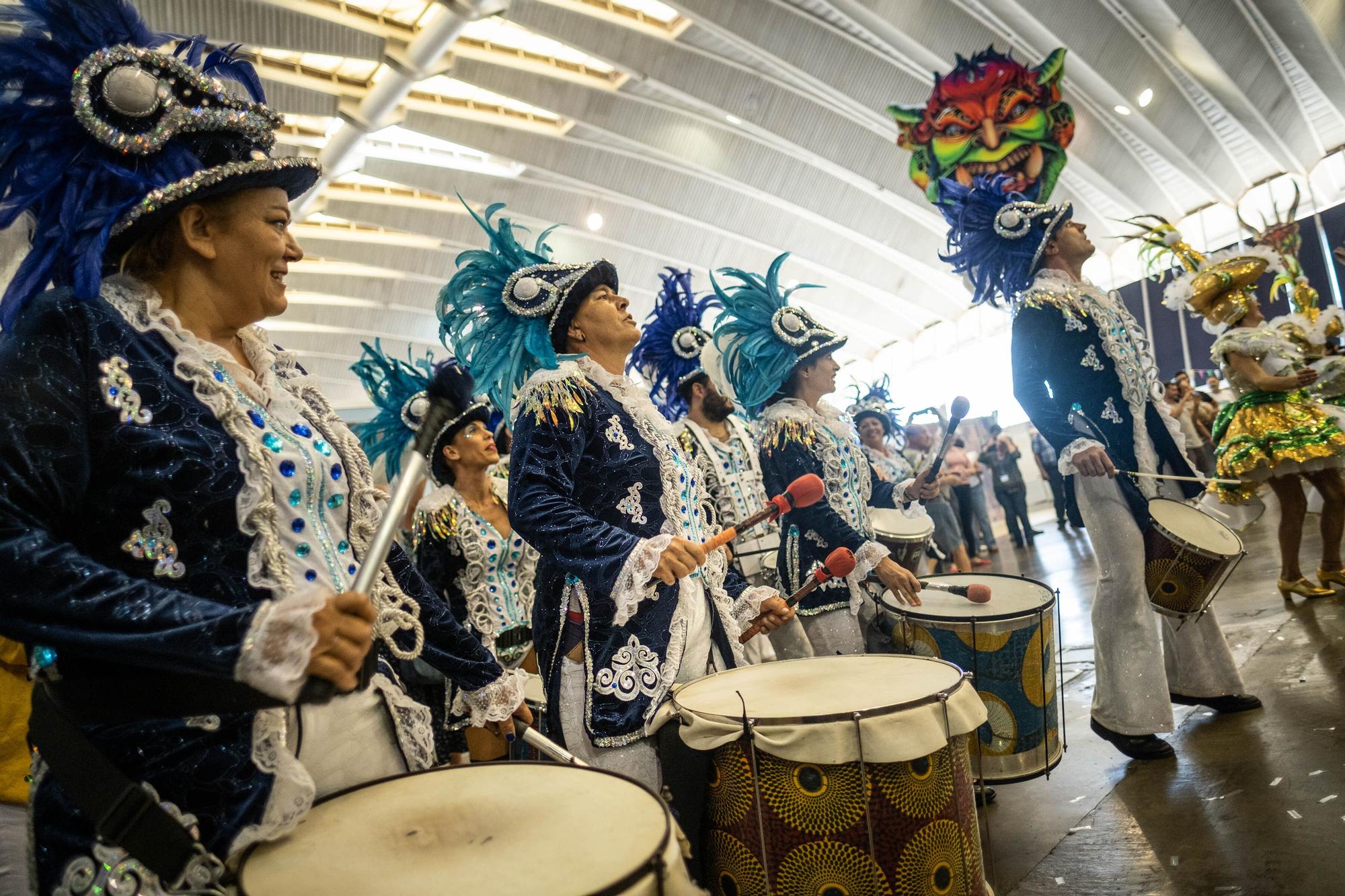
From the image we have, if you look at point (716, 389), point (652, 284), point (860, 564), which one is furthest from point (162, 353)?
point (652, 284)

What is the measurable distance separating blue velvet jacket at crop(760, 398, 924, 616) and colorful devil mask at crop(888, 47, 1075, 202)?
1.64m

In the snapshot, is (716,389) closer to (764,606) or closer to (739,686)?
(764,606)

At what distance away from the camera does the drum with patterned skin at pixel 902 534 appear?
4.51 meters

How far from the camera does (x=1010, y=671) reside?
3.10 metres

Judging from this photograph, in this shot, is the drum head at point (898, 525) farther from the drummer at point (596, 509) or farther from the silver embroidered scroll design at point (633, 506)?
the silver embroidered scroll design at point (633, 506)

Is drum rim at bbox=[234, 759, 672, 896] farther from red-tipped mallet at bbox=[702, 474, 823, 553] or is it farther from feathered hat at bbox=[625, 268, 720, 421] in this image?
feathered hat at bbox=[625, 268, 720, 421]

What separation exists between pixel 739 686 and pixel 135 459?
1.38 m

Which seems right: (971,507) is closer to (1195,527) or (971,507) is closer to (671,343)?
(671,343)

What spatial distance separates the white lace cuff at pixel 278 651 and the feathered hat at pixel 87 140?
64cm

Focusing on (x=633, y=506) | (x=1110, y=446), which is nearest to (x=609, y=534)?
(x=633, y=506)

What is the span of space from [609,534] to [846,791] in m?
0.86

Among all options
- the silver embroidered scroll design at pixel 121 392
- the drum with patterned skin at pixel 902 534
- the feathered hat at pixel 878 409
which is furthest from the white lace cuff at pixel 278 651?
the feathered hat at pixel 878 409

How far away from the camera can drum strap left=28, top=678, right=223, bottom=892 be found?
1.33 metres

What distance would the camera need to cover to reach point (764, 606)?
9.25ft
